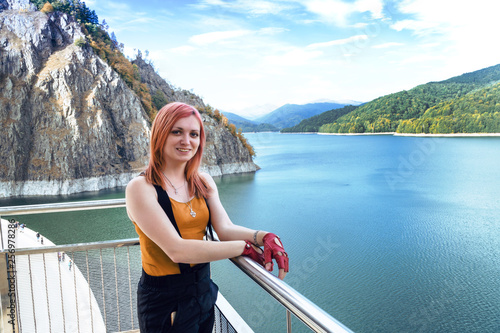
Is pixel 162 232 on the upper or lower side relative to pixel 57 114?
lower

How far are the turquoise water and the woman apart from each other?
942 centimetres

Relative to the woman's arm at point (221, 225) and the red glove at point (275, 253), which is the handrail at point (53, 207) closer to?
the woman's arm at point (221, 225)

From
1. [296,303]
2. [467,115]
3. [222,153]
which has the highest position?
[467,115]

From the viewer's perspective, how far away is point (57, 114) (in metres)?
32.8

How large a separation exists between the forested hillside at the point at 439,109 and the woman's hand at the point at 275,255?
5995cm

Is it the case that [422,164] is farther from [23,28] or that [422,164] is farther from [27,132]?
[23,28]

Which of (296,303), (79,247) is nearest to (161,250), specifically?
(296,303)

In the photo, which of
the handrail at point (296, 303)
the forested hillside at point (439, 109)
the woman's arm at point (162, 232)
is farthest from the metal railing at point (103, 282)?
the forested hillside at point (439, 109)

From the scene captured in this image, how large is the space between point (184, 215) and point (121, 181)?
114 feet

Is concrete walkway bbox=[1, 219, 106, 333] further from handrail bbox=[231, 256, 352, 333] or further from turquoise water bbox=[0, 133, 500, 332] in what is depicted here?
turquoise water bbox=[0, 133, 500, 332]

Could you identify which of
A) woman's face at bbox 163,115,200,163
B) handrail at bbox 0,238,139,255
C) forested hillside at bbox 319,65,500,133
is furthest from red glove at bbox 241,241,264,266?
forested hillside at bbox 319,65,500,133

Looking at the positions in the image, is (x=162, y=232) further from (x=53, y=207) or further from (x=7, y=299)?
(x=7, y=299)

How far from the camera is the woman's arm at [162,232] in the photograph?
1.08 metres

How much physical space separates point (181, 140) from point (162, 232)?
1.16 feet
